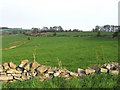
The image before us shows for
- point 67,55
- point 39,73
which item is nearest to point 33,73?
point 39,73

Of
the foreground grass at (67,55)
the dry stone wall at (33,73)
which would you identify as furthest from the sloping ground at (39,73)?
the foreground grass at (67,55)

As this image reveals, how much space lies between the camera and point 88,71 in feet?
17.2

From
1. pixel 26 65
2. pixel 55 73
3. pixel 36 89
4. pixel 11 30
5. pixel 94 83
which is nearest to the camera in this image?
pixel 36 89

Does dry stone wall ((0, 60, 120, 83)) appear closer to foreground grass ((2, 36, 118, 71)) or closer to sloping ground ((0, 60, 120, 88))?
sloping ground ((0, 60, 120, 88))

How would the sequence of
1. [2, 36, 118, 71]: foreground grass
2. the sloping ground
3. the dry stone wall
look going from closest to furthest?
the sloping ground, the dry stone wall, [2, 36, 118, 71]: foreground grass

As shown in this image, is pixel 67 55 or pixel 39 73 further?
pixel 67 55

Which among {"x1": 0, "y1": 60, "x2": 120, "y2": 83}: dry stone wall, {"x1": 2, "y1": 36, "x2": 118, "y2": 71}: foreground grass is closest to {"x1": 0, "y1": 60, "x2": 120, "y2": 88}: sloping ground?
{"x1": 0, "y1": 60, "x2": 120, "y2": 83}: dry stone wall

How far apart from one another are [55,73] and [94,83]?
6.30ft

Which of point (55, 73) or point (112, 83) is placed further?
point (55, 73)

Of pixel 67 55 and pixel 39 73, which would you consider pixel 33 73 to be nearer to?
pixel 39 73

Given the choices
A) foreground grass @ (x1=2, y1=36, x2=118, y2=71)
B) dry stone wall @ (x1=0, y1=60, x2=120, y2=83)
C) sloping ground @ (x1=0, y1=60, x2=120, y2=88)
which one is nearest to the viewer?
sloping ground @ (x1=0, y1=60, x2=120, y2=88)

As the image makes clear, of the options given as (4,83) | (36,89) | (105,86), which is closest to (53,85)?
(36,89)

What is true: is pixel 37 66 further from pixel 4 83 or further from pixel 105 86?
pixel 105 86

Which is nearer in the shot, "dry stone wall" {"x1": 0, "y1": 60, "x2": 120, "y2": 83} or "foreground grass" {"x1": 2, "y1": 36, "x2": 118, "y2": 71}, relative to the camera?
"dry stone wall" {"x1": 0, "y1": 60, "x2": 120, "y2": 83}
